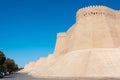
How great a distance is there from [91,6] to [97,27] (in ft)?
18.2

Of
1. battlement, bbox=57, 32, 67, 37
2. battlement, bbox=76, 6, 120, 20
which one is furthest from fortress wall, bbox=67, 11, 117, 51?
battlement, bbox=57, 32, 67, 37

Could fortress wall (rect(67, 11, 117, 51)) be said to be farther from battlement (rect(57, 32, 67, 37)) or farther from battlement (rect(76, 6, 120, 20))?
battlement (rect(57, 32, 67, 37))

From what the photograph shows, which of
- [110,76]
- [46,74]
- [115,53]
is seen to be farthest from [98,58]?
[46,74]

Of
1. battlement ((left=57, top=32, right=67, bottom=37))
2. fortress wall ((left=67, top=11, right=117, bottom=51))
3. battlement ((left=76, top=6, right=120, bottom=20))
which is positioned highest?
battlement ((left=57, top=32, right=67, bottom=37))

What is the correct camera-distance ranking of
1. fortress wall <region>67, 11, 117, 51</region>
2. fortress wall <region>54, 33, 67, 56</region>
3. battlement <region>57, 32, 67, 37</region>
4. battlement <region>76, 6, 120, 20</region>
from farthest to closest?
battlement <region>57, 32, 67, 37</region>
fortress wall <region>54, 33, 67, 56</region>
battlement <region>76, 6, 120, 20</region>
fortress wall <region>67, 11, 117, 51</region>

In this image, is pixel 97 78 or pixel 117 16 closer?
pixel 97 78

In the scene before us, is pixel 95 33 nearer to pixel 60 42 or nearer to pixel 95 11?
pixel 95 11

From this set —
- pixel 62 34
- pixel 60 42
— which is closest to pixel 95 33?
pixel 60 42

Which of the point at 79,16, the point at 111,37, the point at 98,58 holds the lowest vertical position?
the point at 98,58

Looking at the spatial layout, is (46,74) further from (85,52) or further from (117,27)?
(117,27)

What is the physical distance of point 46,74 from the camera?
64.4 metres

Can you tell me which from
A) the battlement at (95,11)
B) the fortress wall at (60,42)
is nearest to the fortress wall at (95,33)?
the battlement at (95,11)

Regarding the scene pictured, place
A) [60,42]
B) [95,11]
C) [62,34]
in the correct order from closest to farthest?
[95,11]
[60,42]
[62,34]

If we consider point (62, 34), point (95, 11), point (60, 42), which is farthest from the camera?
point (62, 34)
